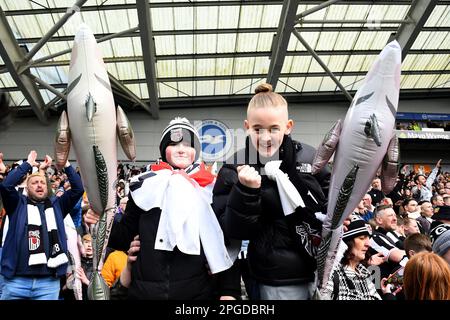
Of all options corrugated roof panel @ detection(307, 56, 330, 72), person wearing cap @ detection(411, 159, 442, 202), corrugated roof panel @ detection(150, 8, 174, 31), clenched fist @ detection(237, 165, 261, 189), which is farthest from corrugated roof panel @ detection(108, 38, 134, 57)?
clenched fist @ detection(237, 165, 261, 189)

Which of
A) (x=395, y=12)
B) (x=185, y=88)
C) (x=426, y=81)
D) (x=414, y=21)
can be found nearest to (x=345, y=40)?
(x=395, y=12)

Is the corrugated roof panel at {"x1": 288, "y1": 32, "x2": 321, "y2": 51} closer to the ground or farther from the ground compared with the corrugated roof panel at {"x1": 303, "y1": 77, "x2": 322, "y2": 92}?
farther from the ground

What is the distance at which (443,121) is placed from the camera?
1875 centimetres

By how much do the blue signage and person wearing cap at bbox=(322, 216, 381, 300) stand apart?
16.4m

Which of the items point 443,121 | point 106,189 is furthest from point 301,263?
point 443,121

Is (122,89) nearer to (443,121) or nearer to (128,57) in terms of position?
(128,57)

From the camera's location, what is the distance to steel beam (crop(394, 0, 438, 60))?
12.8m

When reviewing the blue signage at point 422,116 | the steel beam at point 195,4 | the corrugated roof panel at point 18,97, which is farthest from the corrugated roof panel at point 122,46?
the blue signage at point 422,116

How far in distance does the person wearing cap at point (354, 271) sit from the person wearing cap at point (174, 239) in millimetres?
1017

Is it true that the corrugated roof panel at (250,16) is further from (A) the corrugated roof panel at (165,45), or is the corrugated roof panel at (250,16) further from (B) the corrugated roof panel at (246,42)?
(A) the corrugated roof panel at (165,45)

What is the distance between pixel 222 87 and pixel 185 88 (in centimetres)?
134

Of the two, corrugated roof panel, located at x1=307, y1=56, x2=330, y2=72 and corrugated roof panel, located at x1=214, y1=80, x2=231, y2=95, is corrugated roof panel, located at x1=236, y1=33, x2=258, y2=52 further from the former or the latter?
corrugated roof panel, located at x1=307, y1=56, x2=330, y2=72

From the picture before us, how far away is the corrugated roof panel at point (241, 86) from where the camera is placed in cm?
1593
